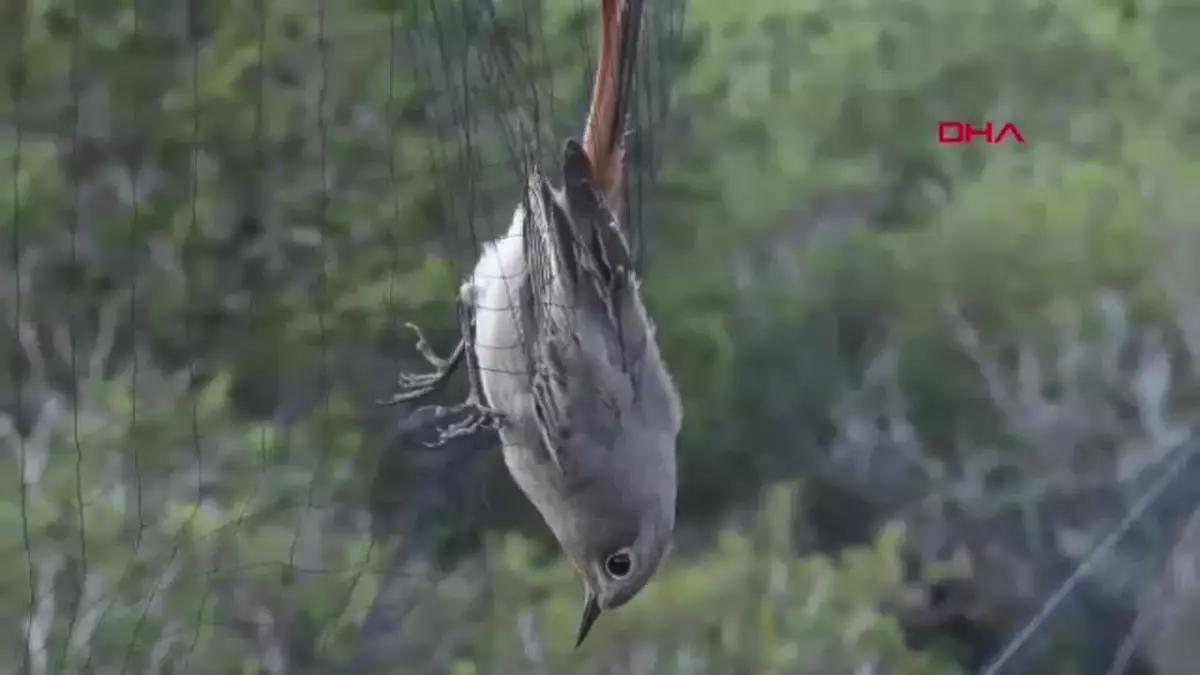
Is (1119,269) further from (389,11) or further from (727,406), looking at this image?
(389,11)

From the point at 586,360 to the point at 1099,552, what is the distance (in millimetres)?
655

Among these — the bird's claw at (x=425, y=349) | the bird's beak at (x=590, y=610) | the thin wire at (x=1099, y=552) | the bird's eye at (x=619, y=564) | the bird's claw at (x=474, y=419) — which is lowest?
the thin wire at (x=1099, y=552)

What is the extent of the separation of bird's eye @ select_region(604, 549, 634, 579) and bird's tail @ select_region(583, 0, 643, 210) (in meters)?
0.18

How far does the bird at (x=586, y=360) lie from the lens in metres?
0.60

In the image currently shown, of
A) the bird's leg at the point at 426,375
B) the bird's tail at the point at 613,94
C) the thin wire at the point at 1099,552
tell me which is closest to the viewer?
the bird's tail at the point at 613,94

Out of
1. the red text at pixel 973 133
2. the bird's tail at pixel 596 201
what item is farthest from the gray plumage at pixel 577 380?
the red text at pixel 973 133

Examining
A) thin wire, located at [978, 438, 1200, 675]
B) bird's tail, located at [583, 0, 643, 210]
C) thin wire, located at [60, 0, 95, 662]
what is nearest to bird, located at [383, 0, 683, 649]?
bird's tail, located at [583, 0, 643, 210]

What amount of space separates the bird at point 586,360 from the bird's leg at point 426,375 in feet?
0.05

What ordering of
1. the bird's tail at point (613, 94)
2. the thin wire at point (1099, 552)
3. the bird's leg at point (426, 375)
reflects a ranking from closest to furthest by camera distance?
the bird's tail at point (613, 94) < the bird's leg at point (426, 375) < the thin wire at point (1099, 552)

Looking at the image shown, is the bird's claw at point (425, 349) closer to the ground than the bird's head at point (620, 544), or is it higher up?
higher up

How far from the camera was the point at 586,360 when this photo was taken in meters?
0.63

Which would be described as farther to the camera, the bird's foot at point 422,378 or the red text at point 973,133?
the red text at point 973,133

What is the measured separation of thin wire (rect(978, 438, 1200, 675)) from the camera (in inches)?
43.4

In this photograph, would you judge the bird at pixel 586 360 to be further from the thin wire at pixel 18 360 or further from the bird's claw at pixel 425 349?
the thin wire at pixel 18 360
